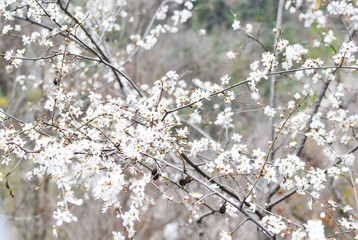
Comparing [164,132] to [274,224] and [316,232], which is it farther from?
[316,232]

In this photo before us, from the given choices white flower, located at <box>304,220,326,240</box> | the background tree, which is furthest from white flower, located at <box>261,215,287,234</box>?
white flower, located at <box>304,220,326,240</box>

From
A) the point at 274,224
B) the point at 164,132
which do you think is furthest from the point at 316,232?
the point at 164,132

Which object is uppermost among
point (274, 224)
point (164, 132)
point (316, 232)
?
point (164, 132)

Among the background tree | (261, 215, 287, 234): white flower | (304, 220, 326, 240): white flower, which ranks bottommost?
(304, 220, 326, 240): white flower

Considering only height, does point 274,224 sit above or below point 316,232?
above

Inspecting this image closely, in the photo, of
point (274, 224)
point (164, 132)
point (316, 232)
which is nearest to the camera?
point (316, 232)

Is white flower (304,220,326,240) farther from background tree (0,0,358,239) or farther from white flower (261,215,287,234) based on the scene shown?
white flower (261,215,287,234)

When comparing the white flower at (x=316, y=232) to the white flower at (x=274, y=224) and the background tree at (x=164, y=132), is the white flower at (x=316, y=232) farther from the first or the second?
the white flower at (x=274, y=224)

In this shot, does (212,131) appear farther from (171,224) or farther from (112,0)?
(112,0)

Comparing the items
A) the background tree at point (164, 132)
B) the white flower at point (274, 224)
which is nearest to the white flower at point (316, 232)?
the background tree at point (164, 132)

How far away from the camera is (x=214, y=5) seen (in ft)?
38.0

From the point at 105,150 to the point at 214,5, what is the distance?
33.8 feet

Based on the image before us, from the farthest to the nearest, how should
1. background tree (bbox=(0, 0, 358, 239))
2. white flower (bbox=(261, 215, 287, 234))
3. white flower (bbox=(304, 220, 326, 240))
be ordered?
background tree (bbox=(0, 0, 358, 239)) → white flower (bbox=(261, 215, 287, 234)) → white flower (bbox=(304, 220, 326, 240))

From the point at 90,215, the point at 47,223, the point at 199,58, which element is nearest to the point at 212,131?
the point at 199,58
